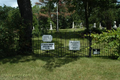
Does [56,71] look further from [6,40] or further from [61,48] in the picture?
[6,40]

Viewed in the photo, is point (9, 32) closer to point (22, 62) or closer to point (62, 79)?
point (22, 62)

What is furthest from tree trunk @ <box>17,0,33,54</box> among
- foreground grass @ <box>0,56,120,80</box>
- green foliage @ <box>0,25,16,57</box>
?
foreground grass @ <box>0,56,120,80</box>

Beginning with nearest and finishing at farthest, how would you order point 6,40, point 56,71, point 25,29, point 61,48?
point 56,71 < point 6,40 < point 25,29 < point 61,48

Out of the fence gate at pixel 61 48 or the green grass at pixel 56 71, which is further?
the fence gate at pixel 61 48

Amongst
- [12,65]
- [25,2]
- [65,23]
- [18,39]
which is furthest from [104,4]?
[65,23]

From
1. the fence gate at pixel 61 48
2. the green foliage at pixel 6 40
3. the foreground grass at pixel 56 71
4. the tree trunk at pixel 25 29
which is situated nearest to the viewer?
the foreground grass at pixel 56 71

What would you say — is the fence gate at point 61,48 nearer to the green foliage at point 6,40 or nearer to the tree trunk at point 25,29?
the tree trunk at point 25,29

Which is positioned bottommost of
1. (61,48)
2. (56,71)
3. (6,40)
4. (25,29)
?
(56,71)

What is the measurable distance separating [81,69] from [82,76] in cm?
59

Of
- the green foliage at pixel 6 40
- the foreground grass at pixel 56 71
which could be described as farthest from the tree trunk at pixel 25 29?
the foreground grass at pixel 56 71

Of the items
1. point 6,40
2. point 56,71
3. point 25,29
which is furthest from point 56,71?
point 25,29

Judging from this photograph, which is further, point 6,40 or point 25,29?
point 25,29

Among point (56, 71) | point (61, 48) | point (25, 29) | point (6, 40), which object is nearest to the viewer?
point (56, 71)

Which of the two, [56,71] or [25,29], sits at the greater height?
[25,29]
